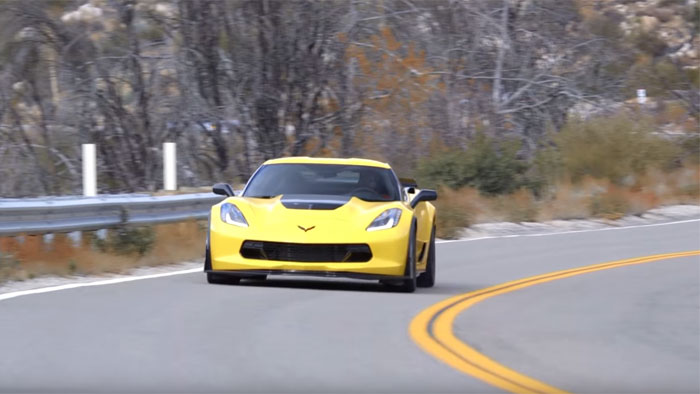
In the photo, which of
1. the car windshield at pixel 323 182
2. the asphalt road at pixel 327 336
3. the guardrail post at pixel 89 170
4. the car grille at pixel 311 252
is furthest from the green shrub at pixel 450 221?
the car grille at pixel 311 252

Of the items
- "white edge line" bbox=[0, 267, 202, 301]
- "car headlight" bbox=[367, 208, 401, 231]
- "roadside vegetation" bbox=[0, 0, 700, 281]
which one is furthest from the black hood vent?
"roadside vegetation" bbox=[0, 0, 700, 281]

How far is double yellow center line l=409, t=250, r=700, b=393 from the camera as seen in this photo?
7.84 m

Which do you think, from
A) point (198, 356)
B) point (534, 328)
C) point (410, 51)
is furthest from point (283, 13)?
point (198, 356)

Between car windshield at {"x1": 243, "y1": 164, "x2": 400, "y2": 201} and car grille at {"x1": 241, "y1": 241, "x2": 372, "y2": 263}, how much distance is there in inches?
39.0

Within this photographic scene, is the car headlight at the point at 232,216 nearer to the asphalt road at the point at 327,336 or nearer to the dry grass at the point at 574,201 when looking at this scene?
the asphalt road at the point at 327,336

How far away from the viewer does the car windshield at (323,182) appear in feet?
45.0

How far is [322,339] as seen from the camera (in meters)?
9.48

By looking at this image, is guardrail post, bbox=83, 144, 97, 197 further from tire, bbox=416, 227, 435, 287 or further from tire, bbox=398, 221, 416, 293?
tire, bbox=398, 221, 416, 293

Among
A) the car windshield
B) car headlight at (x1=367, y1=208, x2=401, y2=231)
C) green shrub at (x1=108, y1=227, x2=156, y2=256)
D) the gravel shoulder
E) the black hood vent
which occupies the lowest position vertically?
the gravel shoulder

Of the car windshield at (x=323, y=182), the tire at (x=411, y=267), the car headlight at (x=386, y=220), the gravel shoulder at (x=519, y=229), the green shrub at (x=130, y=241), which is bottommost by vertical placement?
the gravel shoulder at (x=519, y=229)

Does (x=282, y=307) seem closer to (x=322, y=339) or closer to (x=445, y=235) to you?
(x=322, y=339)

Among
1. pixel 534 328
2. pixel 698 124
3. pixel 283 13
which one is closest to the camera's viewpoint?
pixel 534 328

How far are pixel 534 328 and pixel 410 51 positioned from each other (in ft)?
66.2

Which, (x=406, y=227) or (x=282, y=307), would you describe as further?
(x=406, y=227)
